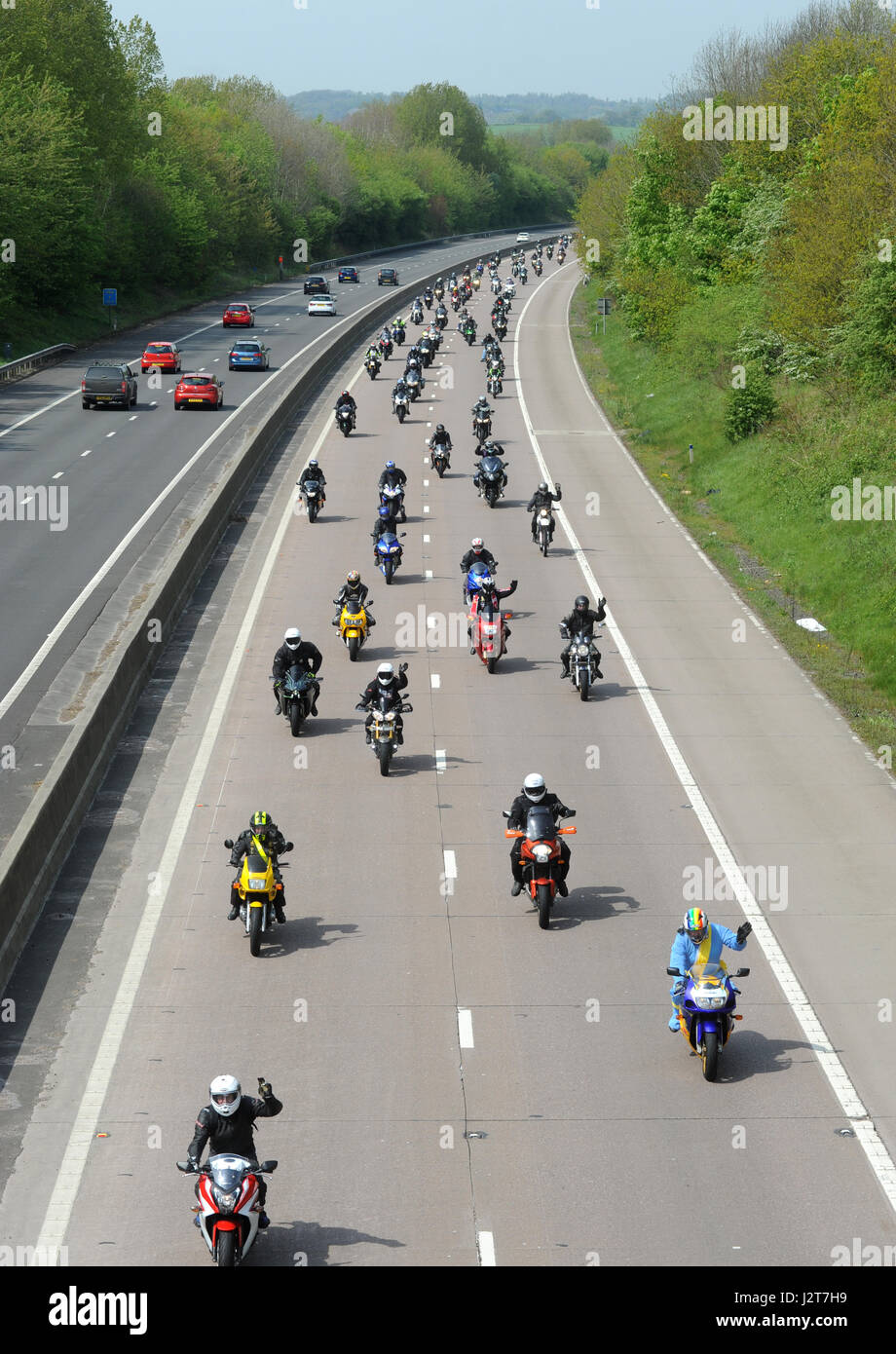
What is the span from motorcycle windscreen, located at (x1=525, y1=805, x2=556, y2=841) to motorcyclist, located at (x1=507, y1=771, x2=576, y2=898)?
0.38 ft

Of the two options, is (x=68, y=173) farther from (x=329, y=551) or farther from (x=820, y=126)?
(x=329, y=551)

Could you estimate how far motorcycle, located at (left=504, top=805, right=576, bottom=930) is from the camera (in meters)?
16.5

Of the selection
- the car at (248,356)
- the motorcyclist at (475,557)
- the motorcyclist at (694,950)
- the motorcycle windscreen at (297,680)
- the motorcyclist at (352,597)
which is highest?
the car at (248,356)

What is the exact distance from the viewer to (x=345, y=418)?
52.4 meters

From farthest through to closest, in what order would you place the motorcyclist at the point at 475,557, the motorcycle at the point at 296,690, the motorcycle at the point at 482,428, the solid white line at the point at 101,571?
the motorcycle at the point at 482,428
the motorcyclist at the point at 475,557
the solid white line at the point at 101,571
the motorcycle at the point at 296,690

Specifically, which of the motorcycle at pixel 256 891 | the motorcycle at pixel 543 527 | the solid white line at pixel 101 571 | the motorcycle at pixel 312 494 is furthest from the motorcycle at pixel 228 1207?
the motorcycle at pixel 312 494

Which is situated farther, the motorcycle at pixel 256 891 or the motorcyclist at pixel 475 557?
the motorcyclist at pixel 475 557

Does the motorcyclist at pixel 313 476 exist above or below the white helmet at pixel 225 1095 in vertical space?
above

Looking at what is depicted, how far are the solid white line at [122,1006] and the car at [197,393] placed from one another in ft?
110

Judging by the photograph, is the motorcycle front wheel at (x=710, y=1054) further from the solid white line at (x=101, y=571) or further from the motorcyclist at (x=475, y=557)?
the motorcyclist at (x=475, y=557)

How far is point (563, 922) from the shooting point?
1675 centimetres

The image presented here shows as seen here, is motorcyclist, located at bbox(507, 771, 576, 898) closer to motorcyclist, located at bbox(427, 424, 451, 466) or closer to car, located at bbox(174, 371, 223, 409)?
motorcyclist, located at bbox(427, 424, 451, 466)

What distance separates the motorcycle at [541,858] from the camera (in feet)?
54.2

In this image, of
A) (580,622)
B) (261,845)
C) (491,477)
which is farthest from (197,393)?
(261,845)
